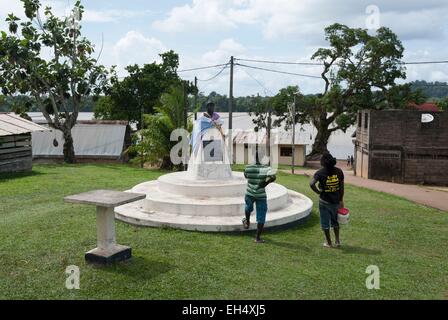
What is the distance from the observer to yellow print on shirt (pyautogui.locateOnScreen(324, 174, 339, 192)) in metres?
7.20

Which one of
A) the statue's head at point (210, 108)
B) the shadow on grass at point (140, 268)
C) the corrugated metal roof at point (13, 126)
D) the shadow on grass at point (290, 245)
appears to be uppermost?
the statue's head at point (210, 108)

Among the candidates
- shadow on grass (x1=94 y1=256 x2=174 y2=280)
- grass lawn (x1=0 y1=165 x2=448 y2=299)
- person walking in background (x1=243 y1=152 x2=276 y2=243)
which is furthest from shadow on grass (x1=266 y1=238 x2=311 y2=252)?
shadow on grass (x1=94 y1=256 x2=174 y2=280)

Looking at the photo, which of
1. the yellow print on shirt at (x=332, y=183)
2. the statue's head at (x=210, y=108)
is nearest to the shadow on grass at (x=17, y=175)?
the statue's head at (x=210, y=108)

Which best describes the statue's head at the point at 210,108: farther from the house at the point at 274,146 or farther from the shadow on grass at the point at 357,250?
the house at the point at 274,146

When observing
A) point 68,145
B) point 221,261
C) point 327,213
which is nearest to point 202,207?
point 221,261

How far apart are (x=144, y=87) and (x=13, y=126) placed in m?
13.1

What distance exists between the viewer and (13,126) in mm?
17391

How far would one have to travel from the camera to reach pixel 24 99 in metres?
24.0

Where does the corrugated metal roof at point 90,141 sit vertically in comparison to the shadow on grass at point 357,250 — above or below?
above

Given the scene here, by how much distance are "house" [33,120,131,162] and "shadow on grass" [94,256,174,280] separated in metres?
20.9

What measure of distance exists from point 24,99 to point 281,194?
19.0 metres

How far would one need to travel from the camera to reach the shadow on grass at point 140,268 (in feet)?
19.7

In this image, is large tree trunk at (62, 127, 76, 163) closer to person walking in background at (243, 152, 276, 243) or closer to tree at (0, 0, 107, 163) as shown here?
tree at (0, 0, 107, 163)

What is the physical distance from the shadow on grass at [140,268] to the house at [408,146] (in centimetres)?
1977
